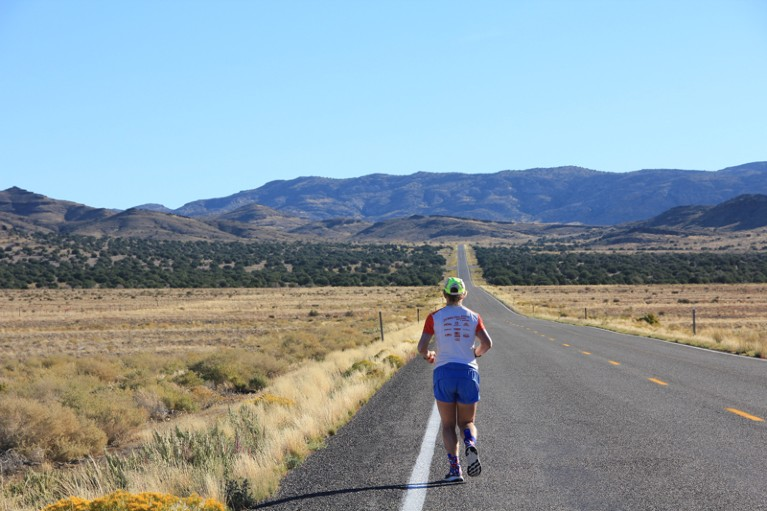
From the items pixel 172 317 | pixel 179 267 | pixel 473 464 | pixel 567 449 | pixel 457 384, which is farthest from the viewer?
pixel 179 267

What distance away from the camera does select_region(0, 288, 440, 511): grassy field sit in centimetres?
730

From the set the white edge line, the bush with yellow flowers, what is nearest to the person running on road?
the white edge line

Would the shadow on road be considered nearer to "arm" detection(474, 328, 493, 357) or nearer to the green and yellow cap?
"arm" detection(474, 328, 493, 357)

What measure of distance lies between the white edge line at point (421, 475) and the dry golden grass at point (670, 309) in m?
13.6

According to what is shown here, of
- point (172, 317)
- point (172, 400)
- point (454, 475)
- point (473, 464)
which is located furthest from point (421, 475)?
point (172, 317)

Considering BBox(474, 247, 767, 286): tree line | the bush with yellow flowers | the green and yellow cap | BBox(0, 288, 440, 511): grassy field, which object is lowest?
BBox(474, 247, 767, 286): tree line

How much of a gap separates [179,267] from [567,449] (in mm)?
115166

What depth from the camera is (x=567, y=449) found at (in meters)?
7.47

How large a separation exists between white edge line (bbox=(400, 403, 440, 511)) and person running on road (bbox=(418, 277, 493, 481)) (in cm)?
31

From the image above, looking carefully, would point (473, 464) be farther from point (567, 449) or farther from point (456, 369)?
point (567, 449)

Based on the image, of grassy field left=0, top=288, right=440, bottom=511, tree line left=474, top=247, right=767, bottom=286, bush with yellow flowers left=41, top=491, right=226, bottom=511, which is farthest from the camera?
tree line left=474, top=247, right=767, bottom=286

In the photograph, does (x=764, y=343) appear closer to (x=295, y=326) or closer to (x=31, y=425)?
(x=31, y=425)

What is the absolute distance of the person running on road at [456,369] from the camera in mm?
6059

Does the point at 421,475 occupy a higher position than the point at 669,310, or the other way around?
the point at 421,475
